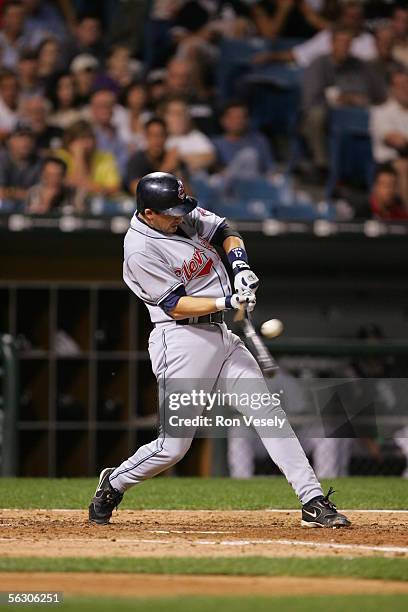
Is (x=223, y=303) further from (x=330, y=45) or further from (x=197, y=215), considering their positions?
(x=330, y=45)

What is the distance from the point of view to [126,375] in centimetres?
1054

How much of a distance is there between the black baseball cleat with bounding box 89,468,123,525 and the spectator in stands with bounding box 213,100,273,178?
6.13 meters

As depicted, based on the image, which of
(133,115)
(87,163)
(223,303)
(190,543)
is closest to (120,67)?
(133,115)

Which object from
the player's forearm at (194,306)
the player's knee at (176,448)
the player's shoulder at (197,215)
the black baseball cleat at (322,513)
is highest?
the player's shoulder at (197,215)

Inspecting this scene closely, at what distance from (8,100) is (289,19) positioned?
11.1 feet

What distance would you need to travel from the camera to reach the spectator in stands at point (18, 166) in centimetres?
1040

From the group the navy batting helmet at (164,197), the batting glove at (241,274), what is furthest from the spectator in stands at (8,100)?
the batting glove at (241,274)

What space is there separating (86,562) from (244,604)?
955 mm

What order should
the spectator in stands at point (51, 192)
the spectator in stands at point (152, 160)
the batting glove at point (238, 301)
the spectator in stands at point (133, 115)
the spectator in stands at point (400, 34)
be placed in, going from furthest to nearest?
the spectator in stands at point (400, 34), the spectator in stands at point (133, 115), the spectator in stands at point (152, 160), the spectator in stands at point (51, 192), the batting glove at point (238, 301)

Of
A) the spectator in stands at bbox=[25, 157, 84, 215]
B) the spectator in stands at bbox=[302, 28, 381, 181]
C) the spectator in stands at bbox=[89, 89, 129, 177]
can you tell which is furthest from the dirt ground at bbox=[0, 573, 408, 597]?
the spectator in stands at bbox=[302, 28, 381, 181]

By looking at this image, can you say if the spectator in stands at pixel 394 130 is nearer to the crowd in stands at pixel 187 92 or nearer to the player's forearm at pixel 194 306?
the crowd in stands at pixel 187 92

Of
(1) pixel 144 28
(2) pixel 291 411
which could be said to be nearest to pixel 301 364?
(2) pixel 291 411

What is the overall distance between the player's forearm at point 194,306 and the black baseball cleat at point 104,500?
0.87 m

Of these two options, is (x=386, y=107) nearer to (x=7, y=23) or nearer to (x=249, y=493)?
(x=7, y=23)
